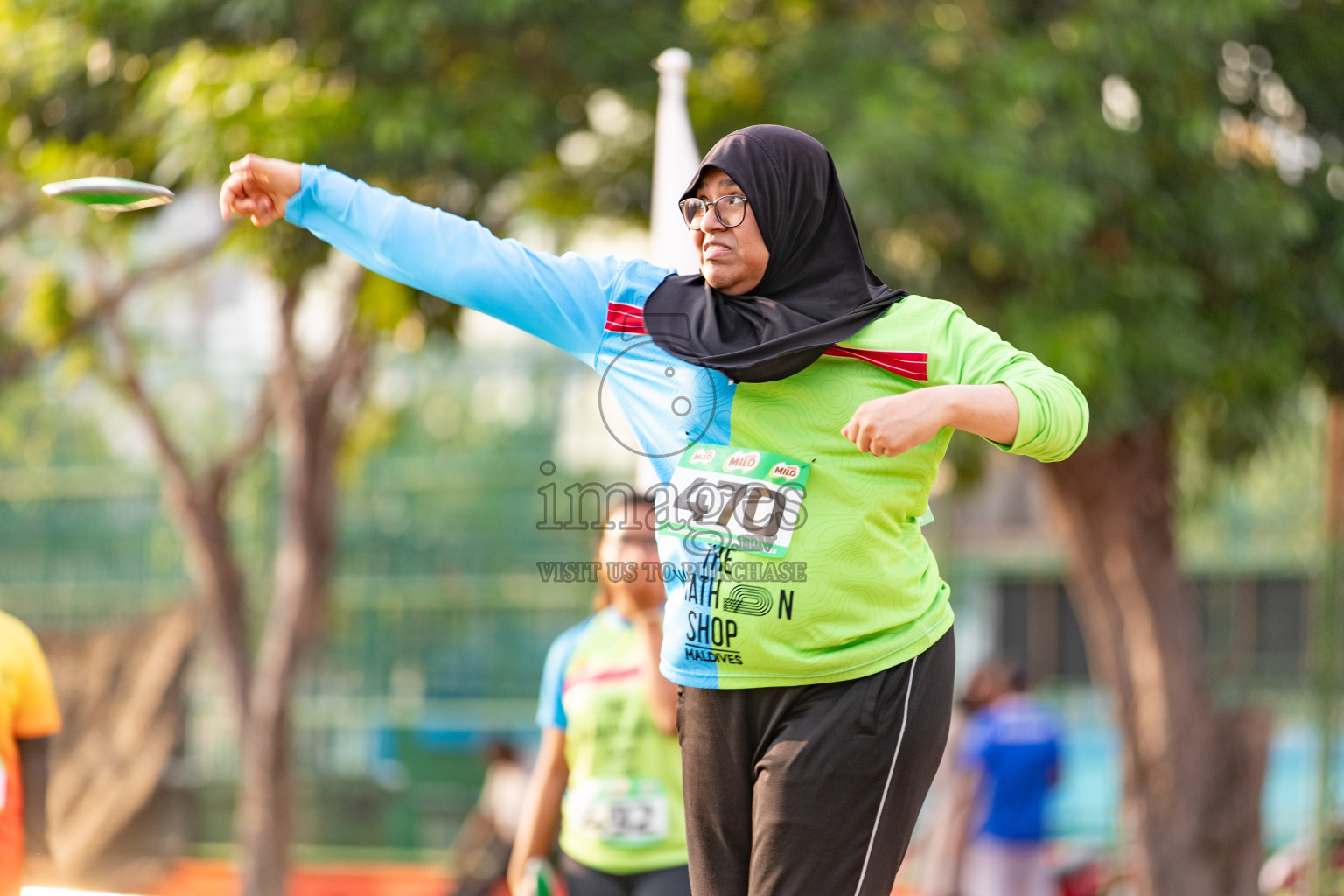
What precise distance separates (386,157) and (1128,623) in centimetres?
484

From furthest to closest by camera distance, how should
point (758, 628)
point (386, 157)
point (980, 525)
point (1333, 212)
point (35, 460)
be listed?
1. point (980, 525)
2. point (35, 460)
3. point (1333, 212)
4. point (386, 157)
5. point (758, 628)

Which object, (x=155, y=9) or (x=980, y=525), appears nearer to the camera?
(x=155, y=9)

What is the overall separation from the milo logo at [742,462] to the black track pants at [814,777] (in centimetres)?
36

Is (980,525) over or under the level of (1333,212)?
under

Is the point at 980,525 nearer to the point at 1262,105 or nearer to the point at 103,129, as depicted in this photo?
the point at 1262,105

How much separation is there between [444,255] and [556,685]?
7.25ft

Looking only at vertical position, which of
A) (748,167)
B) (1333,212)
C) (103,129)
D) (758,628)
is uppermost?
(103,129)

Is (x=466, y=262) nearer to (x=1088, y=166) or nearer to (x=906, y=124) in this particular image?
(x=906, y=124)

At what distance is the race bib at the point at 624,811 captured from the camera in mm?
4055

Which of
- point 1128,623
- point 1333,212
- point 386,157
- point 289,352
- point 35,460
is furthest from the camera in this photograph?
point 35,460

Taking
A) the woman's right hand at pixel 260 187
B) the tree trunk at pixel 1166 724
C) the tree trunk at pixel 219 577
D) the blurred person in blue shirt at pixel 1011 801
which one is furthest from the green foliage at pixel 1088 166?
the tree trunk at pixel 219 577

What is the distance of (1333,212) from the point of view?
6.57 meters

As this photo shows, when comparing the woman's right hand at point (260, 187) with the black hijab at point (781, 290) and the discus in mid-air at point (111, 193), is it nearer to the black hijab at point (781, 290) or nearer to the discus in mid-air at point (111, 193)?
the discus in mid-air at point (111, 193)

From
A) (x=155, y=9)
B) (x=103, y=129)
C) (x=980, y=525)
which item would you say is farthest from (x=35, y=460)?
(x=980, y=525)
